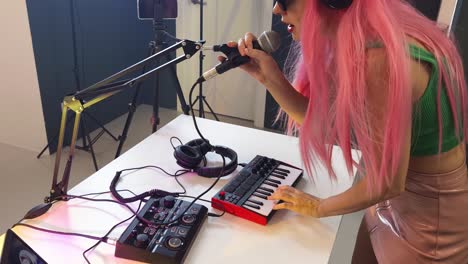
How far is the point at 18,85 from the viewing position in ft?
8.91

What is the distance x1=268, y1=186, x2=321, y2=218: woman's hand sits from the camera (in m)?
0.98

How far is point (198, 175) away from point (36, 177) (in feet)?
5.82

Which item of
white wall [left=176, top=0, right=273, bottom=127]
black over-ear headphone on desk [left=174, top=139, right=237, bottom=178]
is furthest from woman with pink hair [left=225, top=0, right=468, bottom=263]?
white wall [left=176, top=0, right=273, bottom=127]

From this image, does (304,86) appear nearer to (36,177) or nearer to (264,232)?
(264,232)

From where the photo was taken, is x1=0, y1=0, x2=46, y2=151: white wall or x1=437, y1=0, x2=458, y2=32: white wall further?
x1=0, y1=0, x2=46, y2=151: white wall

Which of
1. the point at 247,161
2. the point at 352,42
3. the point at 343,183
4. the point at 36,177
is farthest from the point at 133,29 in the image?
the point at 352,42

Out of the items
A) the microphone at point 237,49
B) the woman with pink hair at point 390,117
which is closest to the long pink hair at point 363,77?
the woman with pink hair at point 390,117

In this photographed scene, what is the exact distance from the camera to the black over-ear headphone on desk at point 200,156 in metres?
1.22

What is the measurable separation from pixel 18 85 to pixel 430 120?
2678 mm

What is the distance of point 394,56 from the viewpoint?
0.74 metres

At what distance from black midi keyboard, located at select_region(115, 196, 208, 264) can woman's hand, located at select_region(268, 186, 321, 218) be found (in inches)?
7.7

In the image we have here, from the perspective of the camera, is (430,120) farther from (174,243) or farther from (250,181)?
(174,243)

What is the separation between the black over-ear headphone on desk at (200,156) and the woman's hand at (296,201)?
8.9 inches

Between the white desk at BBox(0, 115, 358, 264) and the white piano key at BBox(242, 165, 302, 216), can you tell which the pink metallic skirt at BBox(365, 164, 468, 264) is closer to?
the white desk at BBox(0, 115, 358, 264)
